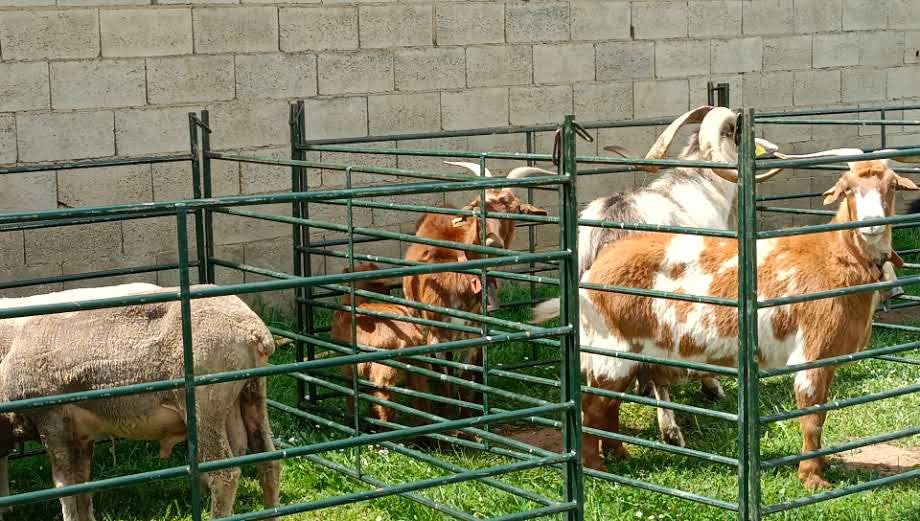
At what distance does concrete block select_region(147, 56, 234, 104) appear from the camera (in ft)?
29.1

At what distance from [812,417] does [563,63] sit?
18.4 feet

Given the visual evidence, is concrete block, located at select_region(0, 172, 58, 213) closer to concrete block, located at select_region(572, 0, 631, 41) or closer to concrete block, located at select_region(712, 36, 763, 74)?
concrete block, located at select_region(572, 0, 631, 41)

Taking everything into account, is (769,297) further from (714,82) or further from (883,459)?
(714,82)

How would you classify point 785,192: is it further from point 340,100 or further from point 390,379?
point 390,379

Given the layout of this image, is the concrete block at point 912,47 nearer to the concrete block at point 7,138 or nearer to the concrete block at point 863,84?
the concrete block at point 863,84

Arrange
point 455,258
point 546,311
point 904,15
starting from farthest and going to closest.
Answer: point 904,15 < point 455,258 < point 546,311

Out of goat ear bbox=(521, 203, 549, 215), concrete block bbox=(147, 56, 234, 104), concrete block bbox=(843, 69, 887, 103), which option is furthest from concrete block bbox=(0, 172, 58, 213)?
concrete block bbox=(843, 69, 887, 103)

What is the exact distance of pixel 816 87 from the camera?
42.1ft

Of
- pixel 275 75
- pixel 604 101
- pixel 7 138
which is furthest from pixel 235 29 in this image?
pixel 604 101

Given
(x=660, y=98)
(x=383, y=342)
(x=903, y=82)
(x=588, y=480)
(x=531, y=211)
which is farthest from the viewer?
(x=903, y=82)

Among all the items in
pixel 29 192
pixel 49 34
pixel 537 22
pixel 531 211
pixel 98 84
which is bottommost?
pixel 531 211

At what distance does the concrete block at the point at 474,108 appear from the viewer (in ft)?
33.9

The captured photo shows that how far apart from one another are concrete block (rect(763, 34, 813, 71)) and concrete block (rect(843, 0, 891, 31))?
58cm

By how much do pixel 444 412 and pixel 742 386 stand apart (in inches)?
111
